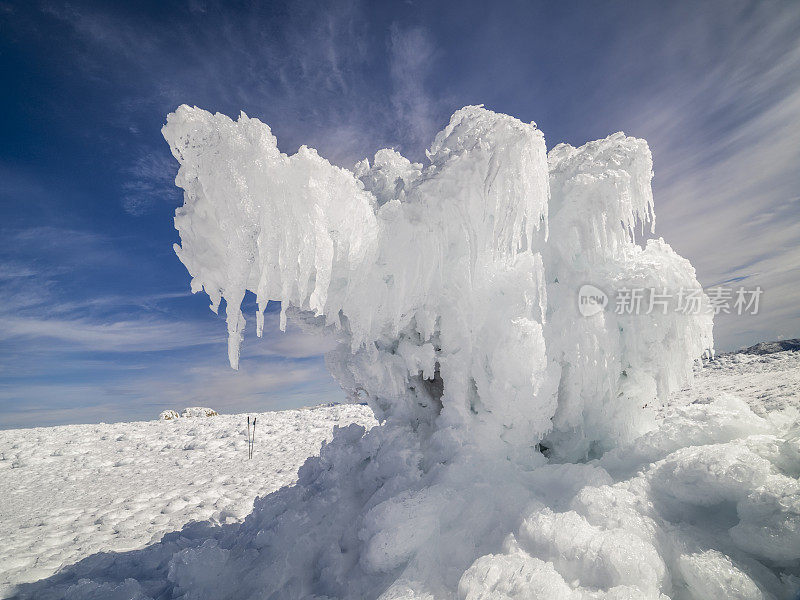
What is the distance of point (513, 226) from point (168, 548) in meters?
6.95

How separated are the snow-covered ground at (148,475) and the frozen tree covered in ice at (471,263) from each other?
1.00 meters

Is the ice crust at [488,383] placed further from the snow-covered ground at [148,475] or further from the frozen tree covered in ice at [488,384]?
the snow-covered ground at [148,475]

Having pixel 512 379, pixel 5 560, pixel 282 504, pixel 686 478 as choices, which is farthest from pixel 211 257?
pixel 5 560

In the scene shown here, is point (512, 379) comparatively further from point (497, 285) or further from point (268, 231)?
point (268, 231)

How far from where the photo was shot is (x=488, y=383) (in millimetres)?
4094

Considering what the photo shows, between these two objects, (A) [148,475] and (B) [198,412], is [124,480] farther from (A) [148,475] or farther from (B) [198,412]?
(B) [198,412]

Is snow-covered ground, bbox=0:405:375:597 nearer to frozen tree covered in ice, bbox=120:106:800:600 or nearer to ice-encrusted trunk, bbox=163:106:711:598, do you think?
frozen tree covered in ice, bbox=120:106:800:600

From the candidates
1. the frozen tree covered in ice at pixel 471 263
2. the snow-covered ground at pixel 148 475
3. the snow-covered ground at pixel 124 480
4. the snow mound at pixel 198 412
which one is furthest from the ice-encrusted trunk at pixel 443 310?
the snow mound at pixel 198 412

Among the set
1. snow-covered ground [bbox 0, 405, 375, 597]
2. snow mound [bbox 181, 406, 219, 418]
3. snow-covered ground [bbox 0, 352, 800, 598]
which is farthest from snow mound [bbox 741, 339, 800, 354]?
snow mound [bbox 181, 406, 219, 418]

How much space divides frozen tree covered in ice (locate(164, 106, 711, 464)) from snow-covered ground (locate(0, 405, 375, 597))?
5746 mm

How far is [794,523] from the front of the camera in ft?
7.45

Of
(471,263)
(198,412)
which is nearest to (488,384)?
(471,263)

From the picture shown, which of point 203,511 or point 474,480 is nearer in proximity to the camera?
point 474,480

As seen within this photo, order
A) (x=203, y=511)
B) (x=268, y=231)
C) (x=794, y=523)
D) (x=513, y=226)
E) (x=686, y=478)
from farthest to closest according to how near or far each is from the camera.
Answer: (x=203, y=511) < (x=513, y=226) < (x=268, y=231) < (x=686, y=478) < (x=794, y=523)
